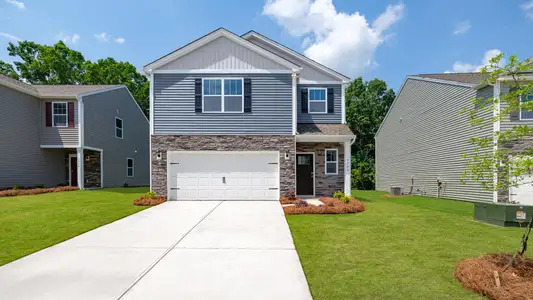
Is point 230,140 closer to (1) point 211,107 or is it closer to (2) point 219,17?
(1) point 211,107

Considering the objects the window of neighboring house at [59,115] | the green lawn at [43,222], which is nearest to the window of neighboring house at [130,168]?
the window of neighboring house at [59,115]

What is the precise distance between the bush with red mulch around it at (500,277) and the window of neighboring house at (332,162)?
362 inches

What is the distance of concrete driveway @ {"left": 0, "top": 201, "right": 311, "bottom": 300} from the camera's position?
3668 mm

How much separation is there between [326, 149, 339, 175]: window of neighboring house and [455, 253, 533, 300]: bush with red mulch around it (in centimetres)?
918

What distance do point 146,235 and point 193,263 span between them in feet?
7.53

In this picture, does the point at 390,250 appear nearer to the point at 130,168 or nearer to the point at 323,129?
the point at 323,129

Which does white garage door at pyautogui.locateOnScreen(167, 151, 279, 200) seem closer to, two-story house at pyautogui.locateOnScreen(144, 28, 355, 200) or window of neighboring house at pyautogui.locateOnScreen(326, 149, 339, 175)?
two-story house at pyautogui.locateOnScreen(144, 28, 355, 200)

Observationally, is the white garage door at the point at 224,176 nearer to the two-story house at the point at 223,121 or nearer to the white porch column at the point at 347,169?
the two-story house at the point at 223,121

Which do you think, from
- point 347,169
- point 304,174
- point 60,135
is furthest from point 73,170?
point 347,169

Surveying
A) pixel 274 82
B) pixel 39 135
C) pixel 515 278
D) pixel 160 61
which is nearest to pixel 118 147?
pixel 39 135

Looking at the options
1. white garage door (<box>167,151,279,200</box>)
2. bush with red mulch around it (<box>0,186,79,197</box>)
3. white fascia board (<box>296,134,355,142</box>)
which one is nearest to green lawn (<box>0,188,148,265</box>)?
white garage door (<box>167,151,279,200</box>)

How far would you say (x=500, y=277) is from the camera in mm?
3623

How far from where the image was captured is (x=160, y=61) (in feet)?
39.4

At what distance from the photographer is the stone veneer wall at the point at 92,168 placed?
726 inches
